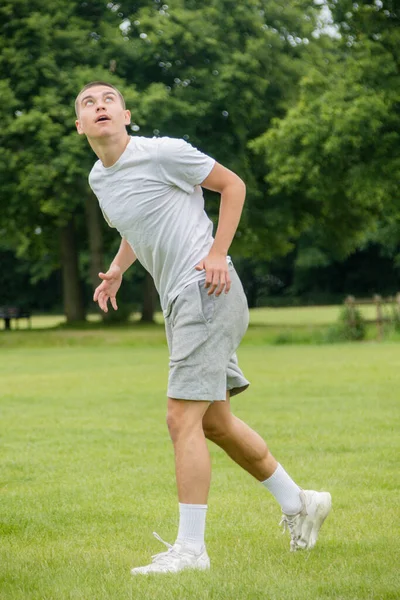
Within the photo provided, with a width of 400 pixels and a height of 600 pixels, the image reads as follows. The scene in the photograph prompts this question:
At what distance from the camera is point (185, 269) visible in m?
5.14

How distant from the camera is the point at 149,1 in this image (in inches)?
1462

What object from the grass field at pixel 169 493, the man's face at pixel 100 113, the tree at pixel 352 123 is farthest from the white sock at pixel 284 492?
the tree at pixel 352 123

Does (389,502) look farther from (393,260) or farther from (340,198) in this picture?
(393,260)

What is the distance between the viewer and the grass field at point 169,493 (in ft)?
15.4

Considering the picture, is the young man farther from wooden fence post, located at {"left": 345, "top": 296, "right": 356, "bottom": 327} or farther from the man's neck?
wooden fence post, located at {"left": 345, "top": 296, "right": 356, "bottom": 327}

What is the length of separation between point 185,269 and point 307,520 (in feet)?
4.67

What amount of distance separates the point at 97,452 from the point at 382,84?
24.6m

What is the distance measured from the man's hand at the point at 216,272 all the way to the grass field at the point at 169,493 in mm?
1269

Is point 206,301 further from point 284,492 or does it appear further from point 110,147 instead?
point 284,492

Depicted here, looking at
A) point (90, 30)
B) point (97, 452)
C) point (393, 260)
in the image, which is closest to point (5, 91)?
point (90, 30)

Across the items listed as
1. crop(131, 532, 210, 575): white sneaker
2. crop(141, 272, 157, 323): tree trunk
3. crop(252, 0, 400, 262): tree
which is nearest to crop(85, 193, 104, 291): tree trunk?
crop(141, 272, 157, 323): tree trunk

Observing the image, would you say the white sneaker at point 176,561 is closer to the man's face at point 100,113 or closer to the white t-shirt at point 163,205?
the white t-shirt at point 163,205

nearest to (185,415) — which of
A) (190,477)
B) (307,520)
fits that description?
(190,477)

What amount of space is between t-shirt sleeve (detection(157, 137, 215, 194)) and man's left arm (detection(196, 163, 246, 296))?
54 millimetres
